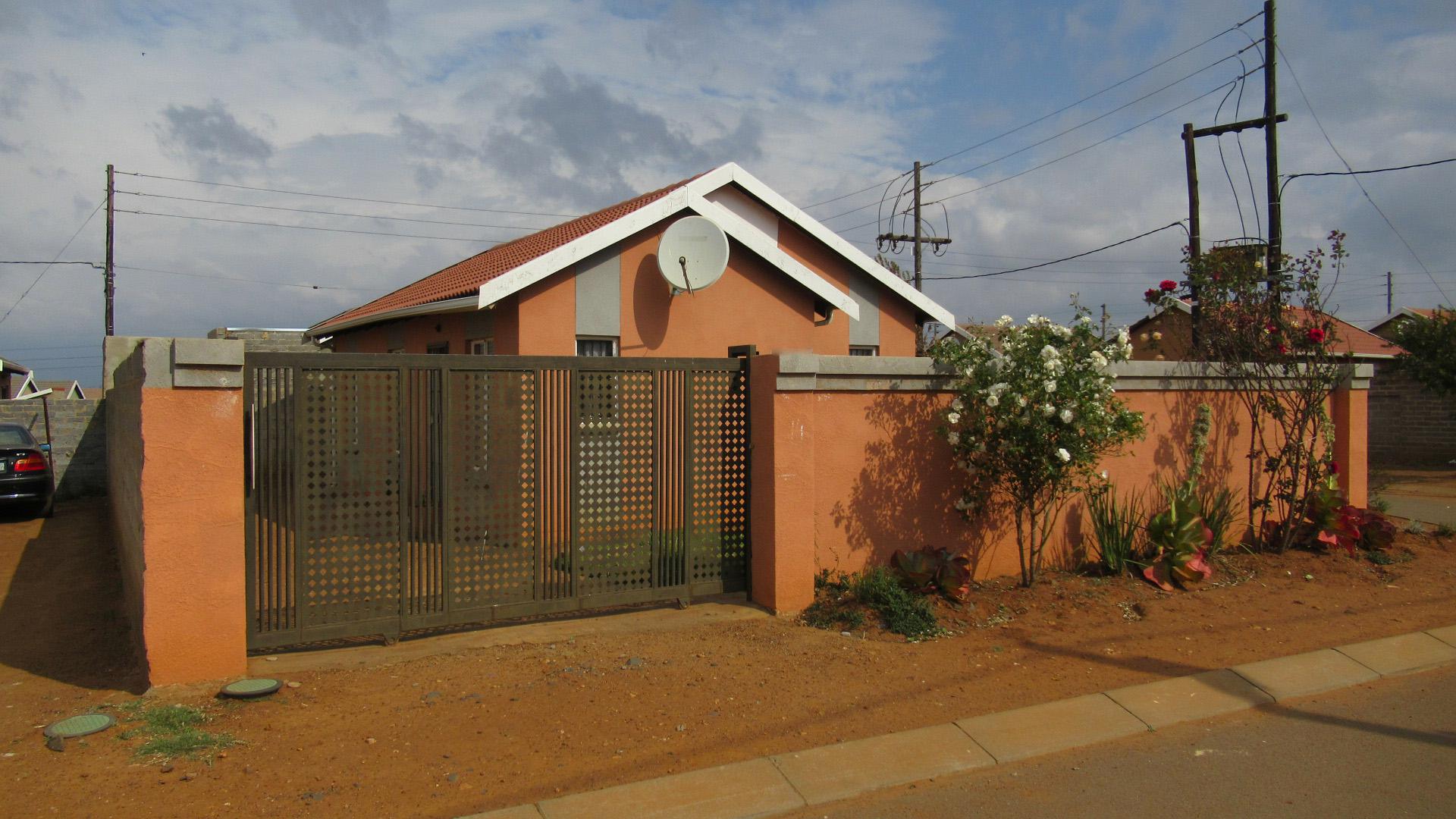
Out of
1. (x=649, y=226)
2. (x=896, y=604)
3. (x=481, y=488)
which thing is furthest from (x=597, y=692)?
(x=649, y=226)

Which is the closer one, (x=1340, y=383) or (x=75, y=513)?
(x=1340, y=383)

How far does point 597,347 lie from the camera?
36.1 ft

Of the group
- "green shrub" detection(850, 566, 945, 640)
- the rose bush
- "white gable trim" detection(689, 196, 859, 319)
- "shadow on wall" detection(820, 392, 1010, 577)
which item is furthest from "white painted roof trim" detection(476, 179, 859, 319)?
"green shrub" detection(850, 566, 945, 640)

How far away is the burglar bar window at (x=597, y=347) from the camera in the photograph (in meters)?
10.9

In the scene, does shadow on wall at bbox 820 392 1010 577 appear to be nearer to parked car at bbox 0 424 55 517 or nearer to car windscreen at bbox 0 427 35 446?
parked car at bbox 0 424 55 517

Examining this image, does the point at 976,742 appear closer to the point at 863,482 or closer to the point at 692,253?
the point at 863,482

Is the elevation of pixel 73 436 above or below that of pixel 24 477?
above

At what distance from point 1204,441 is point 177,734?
906 cm

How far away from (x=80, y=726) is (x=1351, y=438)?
12.0 meters

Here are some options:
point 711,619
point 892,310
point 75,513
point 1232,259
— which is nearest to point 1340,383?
point 1232,259

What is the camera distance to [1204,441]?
9445mm

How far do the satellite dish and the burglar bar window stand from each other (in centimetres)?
107

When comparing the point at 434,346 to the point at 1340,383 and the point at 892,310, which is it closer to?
the point at 892,310

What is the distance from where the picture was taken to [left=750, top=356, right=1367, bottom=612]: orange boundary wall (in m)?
7.23
